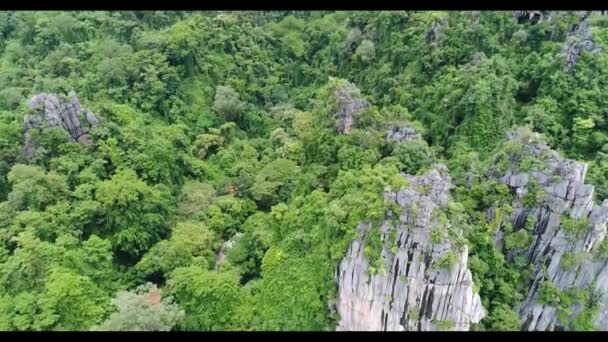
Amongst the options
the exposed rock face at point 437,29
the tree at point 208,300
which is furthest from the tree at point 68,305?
the exposed rock face at point 437,29

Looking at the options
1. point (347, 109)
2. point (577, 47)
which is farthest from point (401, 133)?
point (577, 47)

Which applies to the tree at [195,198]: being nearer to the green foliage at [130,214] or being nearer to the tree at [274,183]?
the green foliage at [130,214]

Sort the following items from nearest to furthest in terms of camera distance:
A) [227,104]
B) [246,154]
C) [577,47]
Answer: [577,47] → [246,154] → [227,104]

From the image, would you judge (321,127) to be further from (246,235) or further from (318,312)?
(318,312)

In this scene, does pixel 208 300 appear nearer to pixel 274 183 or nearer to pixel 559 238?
pixel 274 183

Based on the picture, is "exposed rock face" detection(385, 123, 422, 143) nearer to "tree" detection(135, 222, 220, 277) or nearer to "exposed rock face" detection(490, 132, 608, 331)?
"exposed rock face" detection(490, 132, 608, 331)
